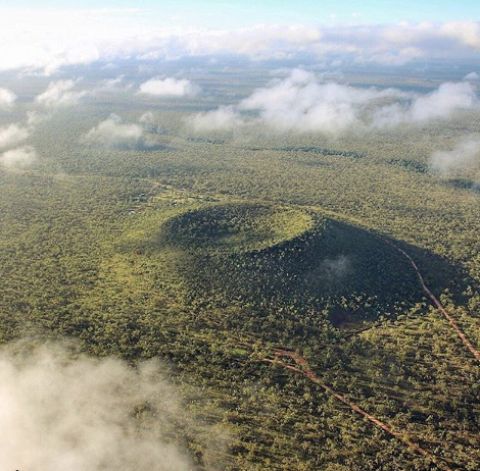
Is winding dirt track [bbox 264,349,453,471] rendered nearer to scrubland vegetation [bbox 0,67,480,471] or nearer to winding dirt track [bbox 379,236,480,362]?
scrubland vegetation [bbox 0,67,480,471]

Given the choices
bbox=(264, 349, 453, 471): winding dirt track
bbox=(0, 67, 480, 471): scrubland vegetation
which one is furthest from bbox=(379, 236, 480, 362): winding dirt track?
bbox=(264, 349, 453, 471): winding dirt track

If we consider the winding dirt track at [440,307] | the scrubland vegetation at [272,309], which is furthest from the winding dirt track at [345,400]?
the winding dirt track at [440,307]

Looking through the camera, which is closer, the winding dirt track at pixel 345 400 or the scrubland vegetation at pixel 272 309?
the winding dirt track at pixel 345 400

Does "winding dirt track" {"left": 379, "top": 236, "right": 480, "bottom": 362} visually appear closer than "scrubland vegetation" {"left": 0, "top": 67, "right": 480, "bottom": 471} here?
No

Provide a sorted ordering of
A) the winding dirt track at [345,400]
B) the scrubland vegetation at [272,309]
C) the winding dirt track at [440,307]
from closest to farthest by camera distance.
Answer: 1. the winding dirt track at [345,400]
2. the scrubland vegetation at [272,309]
3. the winding dirt track at [440,307]

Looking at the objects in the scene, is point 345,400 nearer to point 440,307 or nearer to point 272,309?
point 272,309

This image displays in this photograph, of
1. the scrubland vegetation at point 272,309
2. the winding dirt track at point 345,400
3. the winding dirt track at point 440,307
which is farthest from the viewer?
the winding dirt track at point 440,307

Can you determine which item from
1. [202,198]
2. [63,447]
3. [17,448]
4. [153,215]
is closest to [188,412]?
[63,447]

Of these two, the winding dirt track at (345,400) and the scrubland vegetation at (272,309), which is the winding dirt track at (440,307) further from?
the winding dirt track at (345,400)
